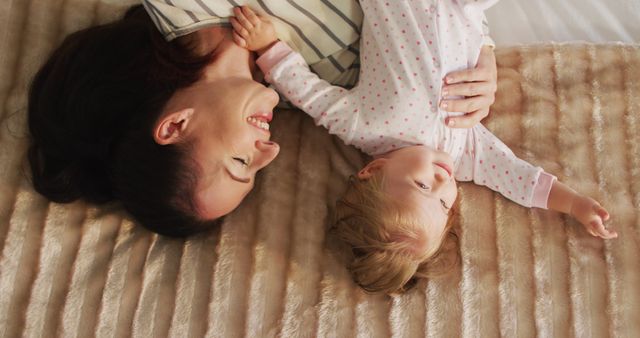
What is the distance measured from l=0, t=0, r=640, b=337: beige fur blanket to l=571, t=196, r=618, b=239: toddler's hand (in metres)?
0.02

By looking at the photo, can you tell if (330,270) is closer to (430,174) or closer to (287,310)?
(287,310)

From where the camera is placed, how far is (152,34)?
1.16m

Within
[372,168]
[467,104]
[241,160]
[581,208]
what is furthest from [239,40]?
[581,208]

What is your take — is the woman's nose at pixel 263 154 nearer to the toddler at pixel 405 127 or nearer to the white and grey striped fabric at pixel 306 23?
the toddler at pixel 405 127

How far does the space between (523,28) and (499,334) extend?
2.24ft

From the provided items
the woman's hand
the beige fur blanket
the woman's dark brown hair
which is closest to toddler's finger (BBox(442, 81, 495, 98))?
the woman's hand

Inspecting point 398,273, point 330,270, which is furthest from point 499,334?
point 330,270

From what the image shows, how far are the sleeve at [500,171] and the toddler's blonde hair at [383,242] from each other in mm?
153

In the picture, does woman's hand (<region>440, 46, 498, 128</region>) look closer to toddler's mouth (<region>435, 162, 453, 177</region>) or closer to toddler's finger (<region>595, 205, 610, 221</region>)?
toddler's mouth (<region>435, 162, 453, 177</region>)

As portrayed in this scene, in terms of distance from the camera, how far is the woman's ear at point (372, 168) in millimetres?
1135

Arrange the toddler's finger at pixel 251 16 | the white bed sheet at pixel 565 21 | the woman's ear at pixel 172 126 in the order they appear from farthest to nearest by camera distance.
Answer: the white bed sheet at pixel 565 21 < the toddler's finger at pixel 251 16 < the woman's ear at pixel 172 126

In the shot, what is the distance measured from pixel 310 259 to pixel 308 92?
0.31 meters

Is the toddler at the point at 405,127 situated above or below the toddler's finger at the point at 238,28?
below

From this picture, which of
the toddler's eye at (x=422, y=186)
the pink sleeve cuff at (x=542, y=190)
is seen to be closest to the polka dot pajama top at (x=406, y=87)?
the pink sleeve cuff at (x=542, y=190)
